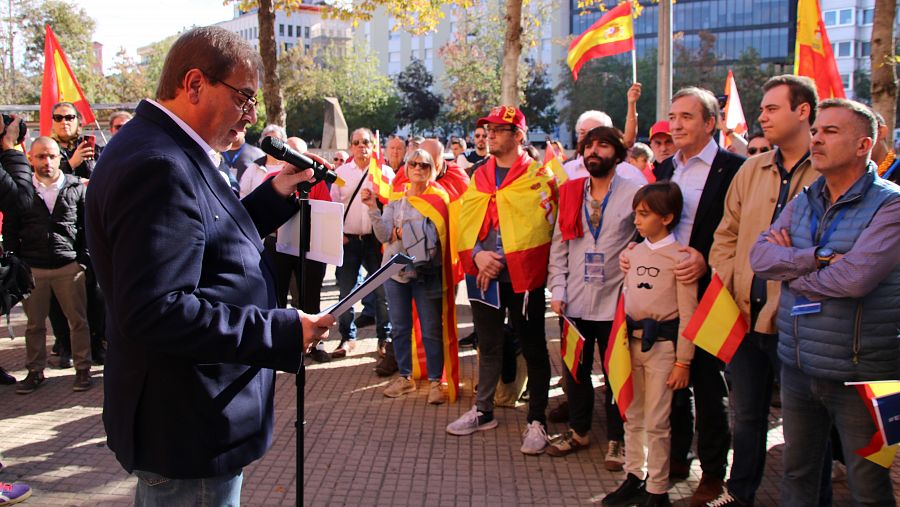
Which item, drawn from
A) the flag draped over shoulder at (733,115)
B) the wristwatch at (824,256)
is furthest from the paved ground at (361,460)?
the flag draped over shoulder at (733,115)

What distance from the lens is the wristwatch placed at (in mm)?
3150

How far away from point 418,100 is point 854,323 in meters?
65.3

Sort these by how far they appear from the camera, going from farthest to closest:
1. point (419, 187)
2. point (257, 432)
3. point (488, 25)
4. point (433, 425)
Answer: point (488, 25) < point (419, 187) < point (433, 425) < point (257, 432)

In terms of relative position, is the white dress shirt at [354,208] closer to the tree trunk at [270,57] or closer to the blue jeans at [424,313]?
the blue jeans at [424,313]

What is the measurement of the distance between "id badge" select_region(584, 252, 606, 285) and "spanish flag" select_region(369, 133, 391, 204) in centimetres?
257

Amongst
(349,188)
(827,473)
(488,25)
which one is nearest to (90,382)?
(349,188)

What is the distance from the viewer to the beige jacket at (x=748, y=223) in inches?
147

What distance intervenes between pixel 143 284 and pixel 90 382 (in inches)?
207

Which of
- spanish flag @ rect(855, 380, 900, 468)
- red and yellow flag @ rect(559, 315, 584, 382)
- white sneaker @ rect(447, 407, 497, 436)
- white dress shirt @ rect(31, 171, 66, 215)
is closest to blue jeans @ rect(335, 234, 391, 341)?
white sneaker @ rect(447, 407, 497, 436)

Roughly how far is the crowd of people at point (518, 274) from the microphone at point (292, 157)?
0.26 feet

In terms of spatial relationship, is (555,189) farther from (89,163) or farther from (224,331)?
(89,163)

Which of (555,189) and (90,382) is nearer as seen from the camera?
(555,189)

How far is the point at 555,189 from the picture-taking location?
524cm

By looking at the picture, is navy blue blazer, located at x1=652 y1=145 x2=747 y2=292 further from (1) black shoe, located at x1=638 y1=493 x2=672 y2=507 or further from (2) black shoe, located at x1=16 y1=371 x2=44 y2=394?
(2) black shoe, located at x1=16 y1=371 x2=44 y2=394
